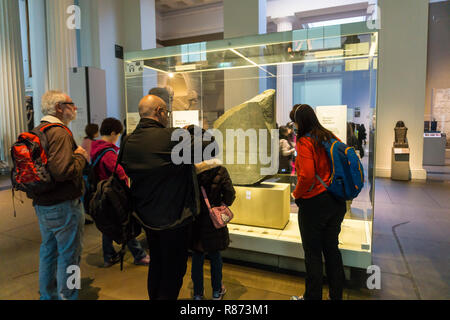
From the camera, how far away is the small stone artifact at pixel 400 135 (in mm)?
7492

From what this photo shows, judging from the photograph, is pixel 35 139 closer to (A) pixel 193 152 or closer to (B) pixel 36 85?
(A) pixel 193 152

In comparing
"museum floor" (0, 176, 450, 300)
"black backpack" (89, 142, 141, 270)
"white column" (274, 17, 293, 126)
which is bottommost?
"museum floor" (0, 176, 450, 300)

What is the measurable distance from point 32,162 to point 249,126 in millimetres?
2079

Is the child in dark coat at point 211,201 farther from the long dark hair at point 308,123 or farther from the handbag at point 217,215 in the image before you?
the long dark hair at point 308,123

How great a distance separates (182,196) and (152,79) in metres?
2.47

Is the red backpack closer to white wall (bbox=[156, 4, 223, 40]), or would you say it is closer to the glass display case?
the glass display case

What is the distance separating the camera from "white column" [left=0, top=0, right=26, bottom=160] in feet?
25.6

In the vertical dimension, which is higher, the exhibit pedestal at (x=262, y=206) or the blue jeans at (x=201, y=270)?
the exhibit pedestal at (x=262, y=206)

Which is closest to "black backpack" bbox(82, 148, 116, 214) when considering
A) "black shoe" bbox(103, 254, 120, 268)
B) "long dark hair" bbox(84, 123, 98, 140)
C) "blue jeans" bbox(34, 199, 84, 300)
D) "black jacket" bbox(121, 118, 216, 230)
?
"blue jeans" bbox(34, 199, 84, 300)

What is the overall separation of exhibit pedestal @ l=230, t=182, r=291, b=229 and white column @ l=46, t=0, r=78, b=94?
18.0ft

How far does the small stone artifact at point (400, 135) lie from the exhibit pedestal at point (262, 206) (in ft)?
18.1

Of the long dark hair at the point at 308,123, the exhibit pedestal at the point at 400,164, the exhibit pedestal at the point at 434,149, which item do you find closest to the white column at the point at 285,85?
the long dark hair at the point at 308,123

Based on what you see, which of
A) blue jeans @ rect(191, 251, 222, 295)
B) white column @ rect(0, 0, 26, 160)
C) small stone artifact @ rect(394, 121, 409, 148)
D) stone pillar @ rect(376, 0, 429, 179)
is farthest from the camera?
white column @ rect(0, 0, 26, 160)

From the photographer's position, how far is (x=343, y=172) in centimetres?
211
